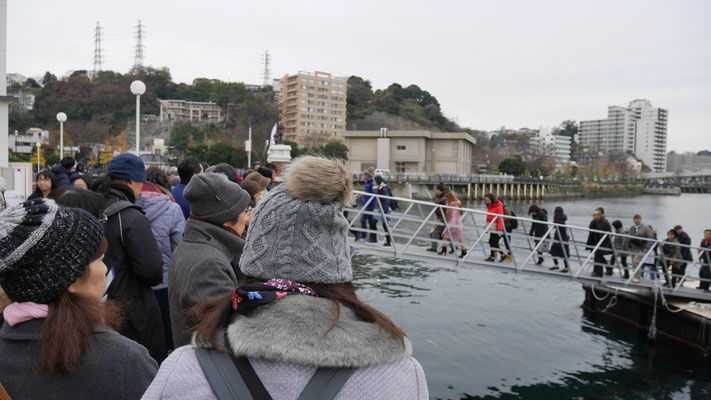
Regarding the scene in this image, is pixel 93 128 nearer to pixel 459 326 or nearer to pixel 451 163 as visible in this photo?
pixel 451 163

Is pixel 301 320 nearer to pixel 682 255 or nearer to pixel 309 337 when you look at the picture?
pixel 309 337

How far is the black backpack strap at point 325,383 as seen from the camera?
4.01 ft

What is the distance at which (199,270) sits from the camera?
2.78 meters

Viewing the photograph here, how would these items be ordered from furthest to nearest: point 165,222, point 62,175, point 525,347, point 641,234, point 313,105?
point 313,105 < point 641,234 < point 525,347 < point 62,175 < point 165,222

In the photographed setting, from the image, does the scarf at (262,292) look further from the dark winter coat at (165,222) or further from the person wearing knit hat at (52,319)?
the dark winter coat at (165,222)

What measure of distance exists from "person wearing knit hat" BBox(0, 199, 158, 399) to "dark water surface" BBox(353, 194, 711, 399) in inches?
324

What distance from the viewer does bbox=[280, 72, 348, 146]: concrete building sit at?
111750 mm

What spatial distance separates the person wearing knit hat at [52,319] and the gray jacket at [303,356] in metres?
0.43

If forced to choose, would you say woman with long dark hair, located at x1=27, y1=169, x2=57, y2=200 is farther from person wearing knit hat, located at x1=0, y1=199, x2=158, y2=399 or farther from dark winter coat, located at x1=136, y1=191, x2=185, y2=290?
person wearing knit hat, located at x1=0, y1=199, x2=158, y2=399

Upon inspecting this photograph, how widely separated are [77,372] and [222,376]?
65 centimetres

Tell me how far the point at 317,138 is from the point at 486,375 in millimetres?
82934

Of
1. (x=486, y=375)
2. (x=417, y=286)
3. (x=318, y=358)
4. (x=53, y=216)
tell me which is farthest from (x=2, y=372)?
(x=417, y=286)

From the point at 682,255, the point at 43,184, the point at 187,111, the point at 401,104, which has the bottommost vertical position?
the point at 682,255

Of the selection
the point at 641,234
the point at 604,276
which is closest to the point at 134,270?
the point at 604,276
